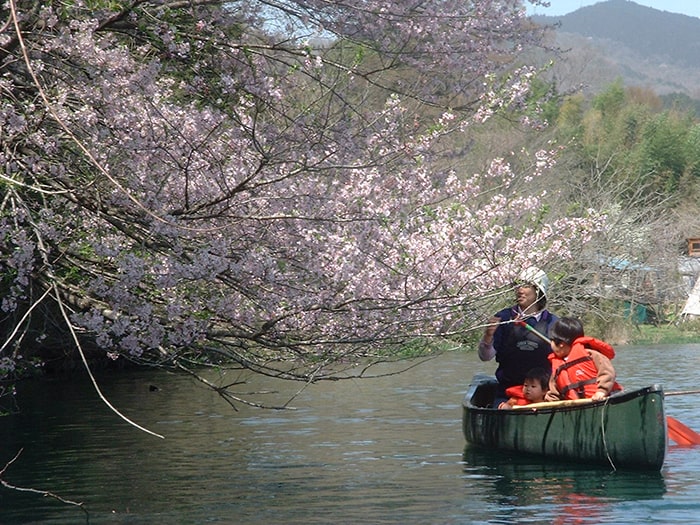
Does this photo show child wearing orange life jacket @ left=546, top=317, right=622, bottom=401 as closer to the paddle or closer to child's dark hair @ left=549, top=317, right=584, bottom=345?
child's dark hair @ left=549, top=317, right=584, bottom=345

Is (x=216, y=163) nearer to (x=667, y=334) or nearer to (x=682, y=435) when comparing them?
(x=682, y=435)

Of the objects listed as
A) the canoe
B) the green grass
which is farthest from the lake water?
the green grass

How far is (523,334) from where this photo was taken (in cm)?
1227

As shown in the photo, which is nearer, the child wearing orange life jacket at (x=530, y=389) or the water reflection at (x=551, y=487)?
the water reflection at (x=551, y=487)

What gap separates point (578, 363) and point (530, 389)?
34.4 inches

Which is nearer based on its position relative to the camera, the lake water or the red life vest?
the lake water

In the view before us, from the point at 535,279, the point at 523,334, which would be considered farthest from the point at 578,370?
the point at 535,279

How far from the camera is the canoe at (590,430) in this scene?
11.1 meters

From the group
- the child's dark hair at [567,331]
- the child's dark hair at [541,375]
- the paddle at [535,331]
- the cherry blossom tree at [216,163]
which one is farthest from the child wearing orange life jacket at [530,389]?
the cherry blossom tree at [216,163]

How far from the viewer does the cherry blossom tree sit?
9406 mm

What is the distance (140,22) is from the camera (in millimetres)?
9156

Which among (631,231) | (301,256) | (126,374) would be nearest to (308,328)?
(301,256)

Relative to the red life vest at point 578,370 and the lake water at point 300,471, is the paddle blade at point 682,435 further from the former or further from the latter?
the red life vest at point 578,370

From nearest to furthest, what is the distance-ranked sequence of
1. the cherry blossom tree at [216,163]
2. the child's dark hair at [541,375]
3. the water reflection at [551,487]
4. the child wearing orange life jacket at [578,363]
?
the cherry blossom tree at [216,163]
the water reflection at [551,487]
the child wearing orange life jacket at [578,363]
the child's dark hair at [541,375]
